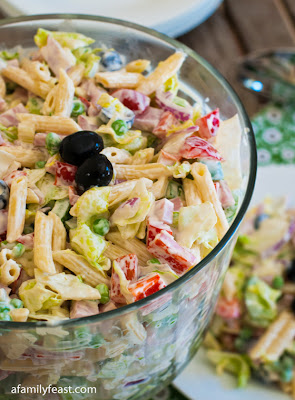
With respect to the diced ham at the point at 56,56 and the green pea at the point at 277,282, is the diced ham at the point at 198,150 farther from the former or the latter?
the green pea at the point at 277,282

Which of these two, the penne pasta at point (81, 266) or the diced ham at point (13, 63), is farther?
the diced ham at point (13, 63)

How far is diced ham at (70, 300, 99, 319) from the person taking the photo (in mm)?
630

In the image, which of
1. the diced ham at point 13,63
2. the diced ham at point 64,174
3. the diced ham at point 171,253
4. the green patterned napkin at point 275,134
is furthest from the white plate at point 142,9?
the diced ham at point 171,253

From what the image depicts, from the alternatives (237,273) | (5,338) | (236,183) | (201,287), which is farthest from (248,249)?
(5,338)

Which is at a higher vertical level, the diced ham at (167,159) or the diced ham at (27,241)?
the diced ham at (167,159)

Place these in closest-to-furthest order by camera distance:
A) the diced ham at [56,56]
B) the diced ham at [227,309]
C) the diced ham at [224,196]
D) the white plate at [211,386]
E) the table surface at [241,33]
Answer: the diced ham at [224,196] < the diced ham at [56,56] < the white plate at [211,386] < the diced ham at [227,309] < the table surface at [241,33]

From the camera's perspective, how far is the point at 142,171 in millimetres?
744

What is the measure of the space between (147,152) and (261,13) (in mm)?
1105

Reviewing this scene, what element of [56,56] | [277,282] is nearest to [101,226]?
[56,56]

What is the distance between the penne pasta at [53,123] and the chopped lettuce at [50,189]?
7 centimetres

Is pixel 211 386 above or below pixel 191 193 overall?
below

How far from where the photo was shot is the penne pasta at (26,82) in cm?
85

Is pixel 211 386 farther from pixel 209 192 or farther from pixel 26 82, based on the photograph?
pixel 26 82

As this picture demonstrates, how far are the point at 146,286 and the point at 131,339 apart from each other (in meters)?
0.07
